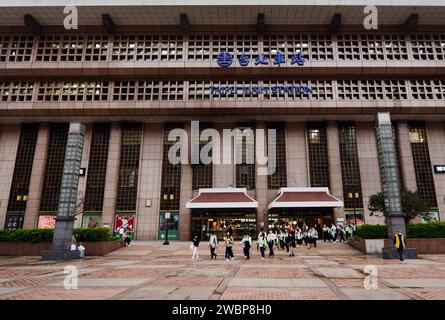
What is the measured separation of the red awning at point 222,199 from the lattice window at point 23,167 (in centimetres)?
1880

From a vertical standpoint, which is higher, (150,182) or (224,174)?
(224,174)

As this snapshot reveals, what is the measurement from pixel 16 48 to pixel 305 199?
3680 cm

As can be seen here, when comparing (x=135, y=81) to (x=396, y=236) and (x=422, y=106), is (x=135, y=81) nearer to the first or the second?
(x=396, y=236)

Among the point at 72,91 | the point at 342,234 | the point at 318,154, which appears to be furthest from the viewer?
the point at 318,154

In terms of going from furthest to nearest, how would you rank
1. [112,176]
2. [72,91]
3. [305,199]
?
[72,91] → [112,176] → [305,199]

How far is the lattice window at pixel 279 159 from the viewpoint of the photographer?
3469cm

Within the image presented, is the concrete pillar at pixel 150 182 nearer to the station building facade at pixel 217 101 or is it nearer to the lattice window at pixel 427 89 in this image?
the station building facade at pixel 217 101

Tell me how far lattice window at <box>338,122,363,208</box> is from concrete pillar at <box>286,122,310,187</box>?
4317 millimetres

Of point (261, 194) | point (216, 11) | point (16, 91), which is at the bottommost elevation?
point (261, 194)

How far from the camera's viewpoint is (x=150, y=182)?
34969 mm

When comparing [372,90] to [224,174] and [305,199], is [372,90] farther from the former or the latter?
[224,174]

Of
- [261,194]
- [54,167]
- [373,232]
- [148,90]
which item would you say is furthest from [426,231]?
[54,167]

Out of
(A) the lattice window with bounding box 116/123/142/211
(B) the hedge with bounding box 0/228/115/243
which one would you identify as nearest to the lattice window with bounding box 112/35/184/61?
(A) the lattice window with bounding box 116/123/142/211
